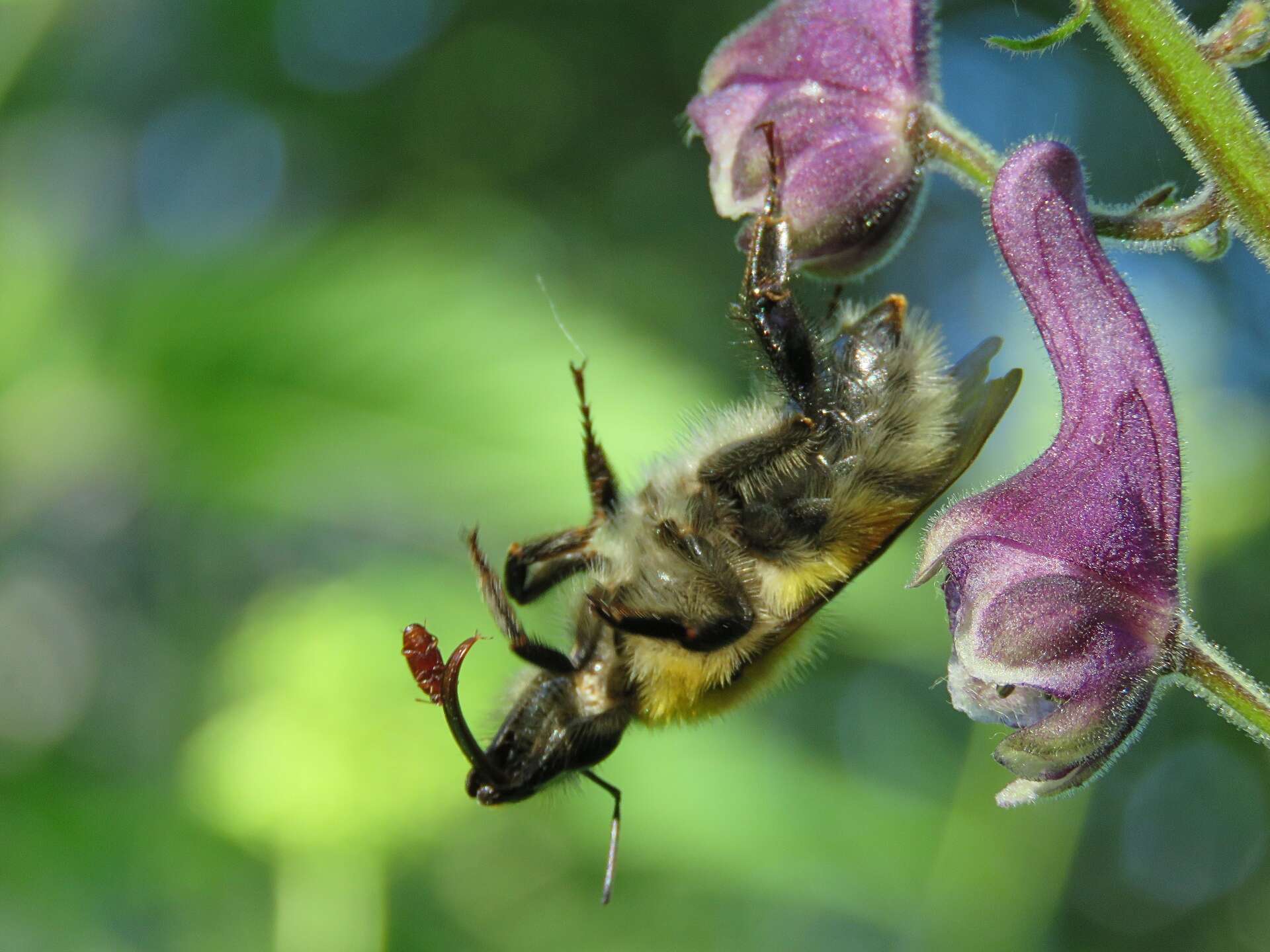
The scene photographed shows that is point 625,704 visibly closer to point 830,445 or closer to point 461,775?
point 830,445

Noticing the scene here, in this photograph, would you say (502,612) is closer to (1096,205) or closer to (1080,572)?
(1080,572)

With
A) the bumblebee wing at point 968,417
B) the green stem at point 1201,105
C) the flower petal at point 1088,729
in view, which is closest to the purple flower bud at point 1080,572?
the flower petal at point 1088,729

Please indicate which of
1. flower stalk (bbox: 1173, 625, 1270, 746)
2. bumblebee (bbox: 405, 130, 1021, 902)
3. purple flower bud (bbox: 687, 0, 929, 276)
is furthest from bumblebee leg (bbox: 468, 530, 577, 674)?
flower stalk (bbox: 1173, 625, 1270, 746)

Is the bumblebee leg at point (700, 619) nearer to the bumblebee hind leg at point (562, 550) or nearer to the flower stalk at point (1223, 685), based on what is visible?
the bumblebee hind leg at point (562, 550)

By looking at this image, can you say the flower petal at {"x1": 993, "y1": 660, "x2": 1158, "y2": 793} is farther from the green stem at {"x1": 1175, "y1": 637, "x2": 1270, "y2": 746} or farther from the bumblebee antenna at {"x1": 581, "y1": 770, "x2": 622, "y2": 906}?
the bumblebee antenna at {"x1": 581, "y1": 770, "x2": 622, "y2": 906}

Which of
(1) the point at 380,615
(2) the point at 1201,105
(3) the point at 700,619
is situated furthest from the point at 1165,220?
(1) the point at 380,615
